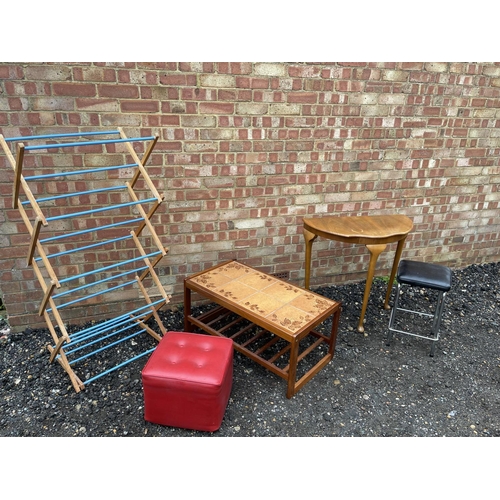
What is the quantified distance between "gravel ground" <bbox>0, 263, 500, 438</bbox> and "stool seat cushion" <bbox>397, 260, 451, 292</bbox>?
59cm

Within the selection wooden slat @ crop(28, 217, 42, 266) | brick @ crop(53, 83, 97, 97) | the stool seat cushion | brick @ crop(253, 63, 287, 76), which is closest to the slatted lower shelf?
the stool seat cushion

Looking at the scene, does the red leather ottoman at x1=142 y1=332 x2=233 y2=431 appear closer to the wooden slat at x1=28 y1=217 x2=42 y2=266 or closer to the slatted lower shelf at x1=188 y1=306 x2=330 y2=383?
the slatted lower shelf at x1=188 y1=306 x2=330 y2=383

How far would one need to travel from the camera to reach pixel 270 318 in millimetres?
2545

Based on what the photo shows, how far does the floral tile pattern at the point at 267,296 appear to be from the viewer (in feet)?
8.41

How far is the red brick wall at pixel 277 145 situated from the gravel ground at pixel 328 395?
2.37ft

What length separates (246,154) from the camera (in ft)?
10.3

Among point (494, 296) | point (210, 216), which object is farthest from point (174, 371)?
point (494, 296)

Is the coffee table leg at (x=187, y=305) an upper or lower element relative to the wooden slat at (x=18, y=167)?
lower

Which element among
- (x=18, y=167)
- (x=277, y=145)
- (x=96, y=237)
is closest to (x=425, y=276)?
(x=277, y=145)

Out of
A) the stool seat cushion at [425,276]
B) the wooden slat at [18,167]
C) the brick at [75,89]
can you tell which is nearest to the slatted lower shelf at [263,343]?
the stool seat cushion at [425,276]

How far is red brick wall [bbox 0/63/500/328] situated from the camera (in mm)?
2674

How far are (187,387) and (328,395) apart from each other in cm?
100

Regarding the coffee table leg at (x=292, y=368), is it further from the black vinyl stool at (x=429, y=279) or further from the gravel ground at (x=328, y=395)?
the black vinyl stool at (x=429, y=279)

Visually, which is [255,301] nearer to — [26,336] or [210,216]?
[210,216]
